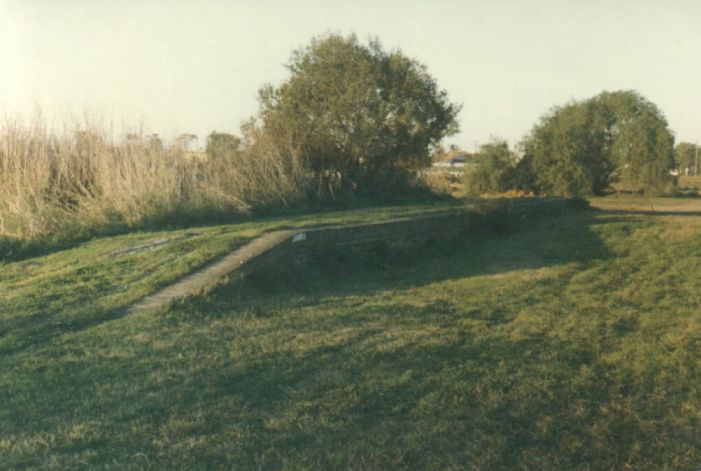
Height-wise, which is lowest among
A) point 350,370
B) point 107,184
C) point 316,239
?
point 350,370

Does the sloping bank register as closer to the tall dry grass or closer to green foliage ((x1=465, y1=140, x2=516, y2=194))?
the tall dry grass

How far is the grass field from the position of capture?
3256mm

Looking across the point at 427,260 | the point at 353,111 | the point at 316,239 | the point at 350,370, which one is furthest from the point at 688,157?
the point at 350,370

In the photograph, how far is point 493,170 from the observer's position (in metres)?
30.4

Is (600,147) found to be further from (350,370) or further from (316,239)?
(350,370)

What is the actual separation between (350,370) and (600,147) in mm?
29337

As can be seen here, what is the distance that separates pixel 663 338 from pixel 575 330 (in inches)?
28.0

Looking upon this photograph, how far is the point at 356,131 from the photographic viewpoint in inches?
694

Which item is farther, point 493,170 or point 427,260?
point 493,170

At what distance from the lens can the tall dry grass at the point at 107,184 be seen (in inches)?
455

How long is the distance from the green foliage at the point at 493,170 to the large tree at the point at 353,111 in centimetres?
1246

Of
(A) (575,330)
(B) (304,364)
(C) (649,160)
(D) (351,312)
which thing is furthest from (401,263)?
(C) (649,160)

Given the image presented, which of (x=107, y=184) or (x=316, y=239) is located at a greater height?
(x=107, y=184)

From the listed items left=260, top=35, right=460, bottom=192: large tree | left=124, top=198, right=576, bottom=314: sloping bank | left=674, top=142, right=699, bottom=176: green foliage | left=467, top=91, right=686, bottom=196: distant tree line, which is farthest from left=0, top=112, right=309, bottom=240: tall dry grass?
left=674, top=142, right=699, bottom=176: green foliage
